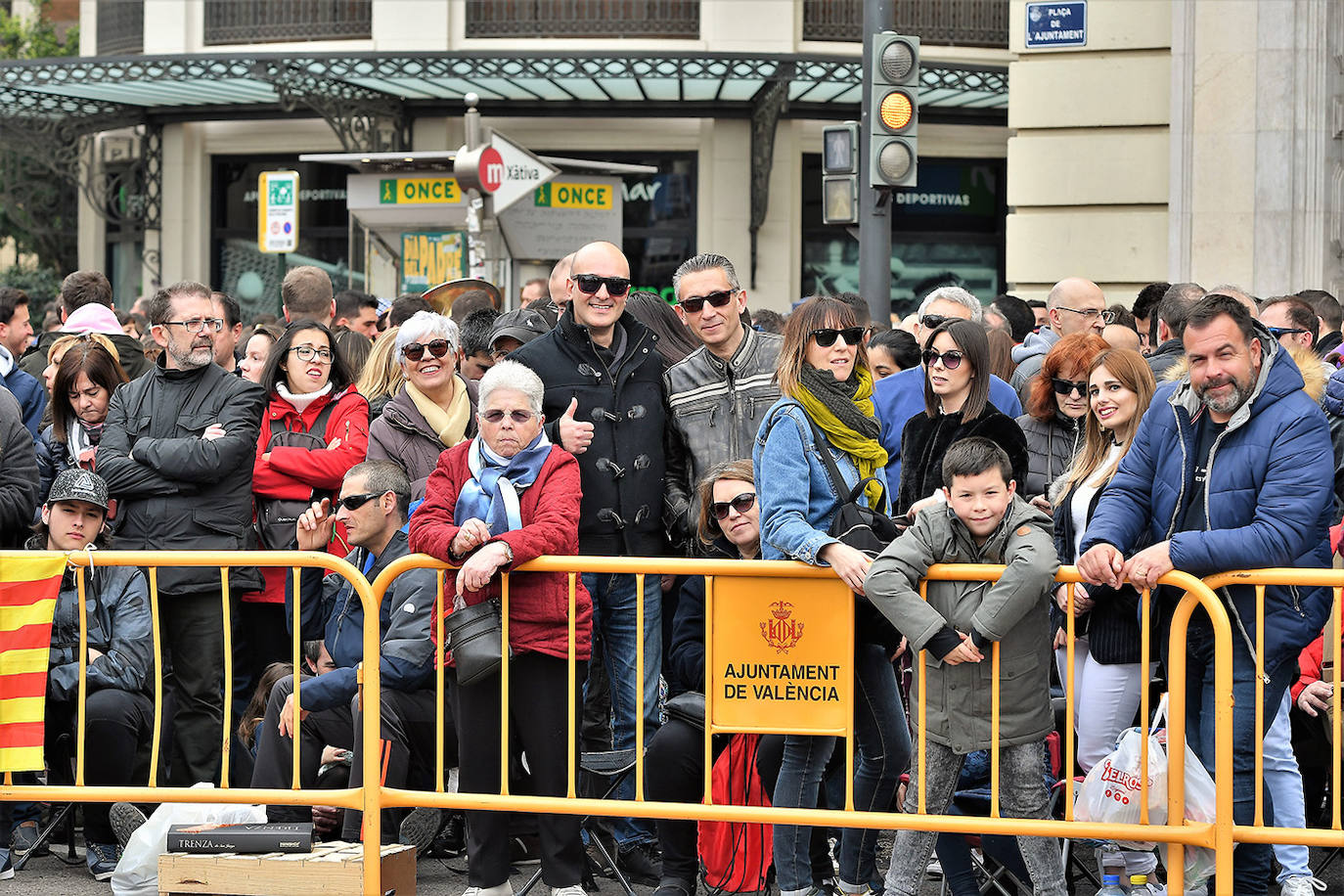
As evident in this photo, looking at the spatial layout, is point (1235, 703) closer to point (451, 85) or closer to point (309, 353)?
point (309, 353)

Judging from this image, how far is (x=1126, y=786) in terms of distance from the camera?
577 cm

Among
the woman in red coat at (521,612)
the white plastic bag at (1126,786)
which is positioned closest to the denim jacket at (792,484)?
the woman in red coat at (521,612)

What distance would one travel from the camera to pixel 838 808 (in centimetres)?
622

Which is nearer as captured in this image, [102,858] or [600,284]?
[600,284]

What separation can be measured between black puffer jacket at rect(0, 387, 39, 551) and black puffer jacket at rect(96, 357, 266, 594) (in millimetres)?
335

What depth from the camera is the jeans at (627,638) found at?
6730 millimetres

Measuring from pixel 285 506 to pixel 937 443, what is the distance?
10.2ft

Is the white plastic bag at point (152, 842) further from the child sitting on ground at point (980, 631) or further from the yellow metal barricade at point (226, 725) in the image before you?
the child sitting on ground at point (980, 631)

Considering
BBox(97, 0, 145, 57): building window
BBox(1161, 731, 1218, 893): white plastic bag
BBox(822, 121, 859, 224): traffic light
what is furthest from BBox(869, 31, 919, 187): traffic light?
BBox(97, 0, 145, 57): building window

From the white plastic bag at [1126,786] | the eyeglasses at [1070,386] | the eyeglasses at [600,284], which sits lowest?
the white plastic bag at [1126,786]

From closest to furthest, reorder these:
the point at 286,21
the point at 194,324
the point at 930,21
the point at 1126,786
Answer: the point at 1126,786 < the point at 194,324 < the point at 930,21 < the point at 286,21

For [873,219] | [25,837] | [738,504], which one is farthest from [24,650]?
[873,219]

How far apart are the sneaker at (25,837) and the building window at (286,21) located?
16.6m

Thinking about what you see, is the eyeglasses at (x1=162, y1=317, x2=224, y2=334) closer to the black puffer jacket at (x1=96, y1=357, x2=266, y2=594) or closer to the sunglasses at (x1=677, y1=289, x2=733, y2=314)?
the black puffer jacket at (x1=96, y1=357, x2=266, y2=594)
